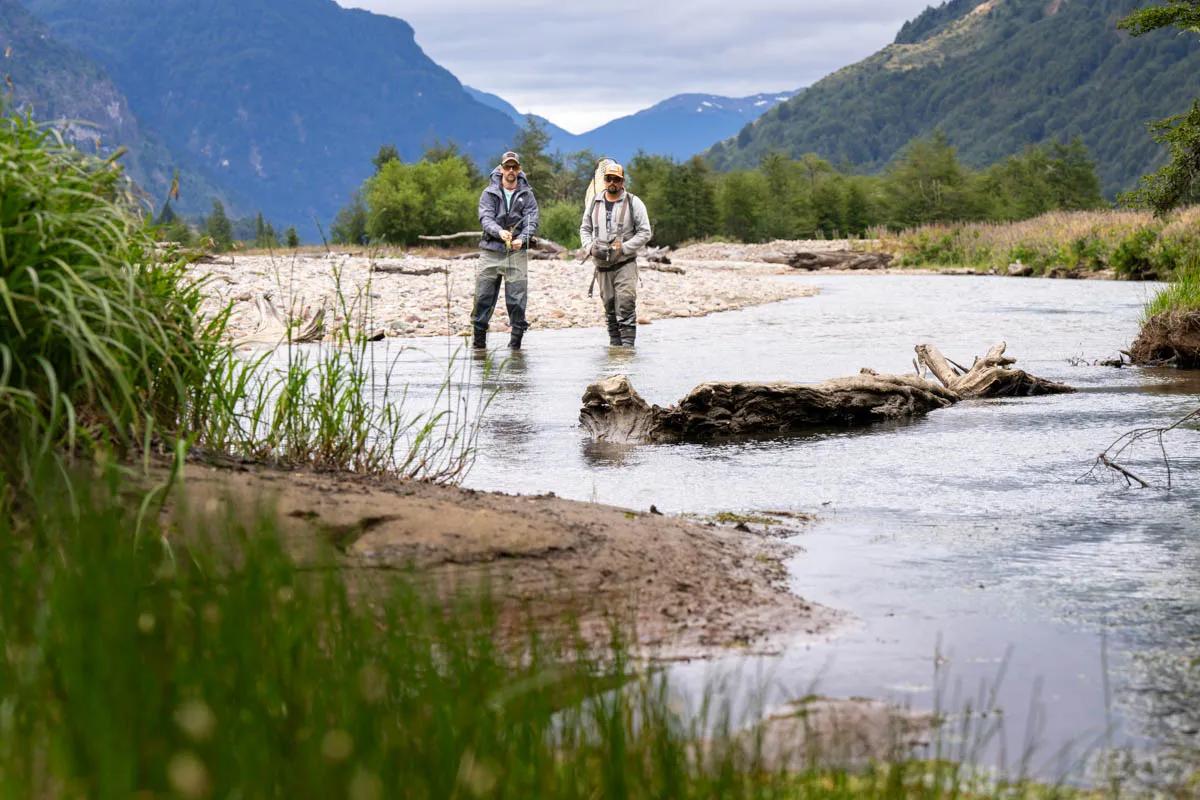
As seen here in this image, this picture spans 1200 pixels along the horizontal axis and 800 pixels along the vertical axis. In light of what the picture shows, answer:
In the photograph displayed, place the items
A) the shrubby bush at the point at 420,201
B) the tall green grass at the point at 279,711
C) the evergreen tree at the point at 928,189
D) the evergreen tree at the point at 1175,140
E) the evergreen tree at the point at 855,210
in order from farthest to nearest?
the evergreen tree at the point at 855,210
the evergreen tree at the point at 928,189
the shrubby bush at the point at 420,201
the evergreen tree at the point at 1175,140
the tall green grass at the point at 279,711

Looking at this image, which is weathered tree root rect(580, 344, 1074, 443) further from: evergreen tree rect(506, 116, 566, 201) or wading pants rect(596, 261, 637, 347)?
evergreen tree rect(506, 116, 566, 201)

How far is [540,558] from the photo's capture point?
18.6 ft

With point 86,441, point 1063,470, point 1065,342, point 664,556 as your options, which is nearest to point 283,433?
point 86,441

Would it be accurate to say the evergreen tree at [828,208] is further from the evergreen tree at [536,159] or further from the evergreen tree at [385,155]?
the evergreen tree at [385,155]

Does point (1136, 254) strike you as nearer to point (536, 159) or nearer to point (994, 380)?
point (994, 380)

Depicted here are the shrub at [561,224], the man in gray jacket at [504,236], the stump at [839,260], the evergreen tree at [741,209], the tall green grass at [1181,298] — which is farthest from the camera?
the evergreen tree at [741,209]

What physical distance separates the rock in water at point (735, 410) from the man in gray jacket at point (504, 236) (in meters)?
6.67

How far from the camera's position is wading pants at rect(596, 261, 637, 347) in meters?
19.2

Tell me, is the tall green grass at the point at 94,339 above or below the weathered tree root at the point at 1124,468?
above

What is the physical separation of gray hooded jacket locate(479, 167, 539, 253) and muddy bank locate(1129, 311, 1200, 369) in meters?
7.60

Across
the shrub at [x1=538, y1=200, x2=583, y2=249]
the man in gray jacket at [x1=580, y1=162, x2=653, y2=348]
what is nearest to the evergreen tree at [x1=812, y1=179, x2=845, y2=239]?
the shrub at [x1=538, y1=200, x2=583, y2=249]

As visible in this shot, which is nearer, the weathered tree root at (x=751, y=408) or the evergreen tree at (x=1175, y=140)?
the weathered tree root at (x=751, y=408)

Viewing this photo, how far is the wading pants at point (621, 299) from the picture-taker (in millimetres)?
19156

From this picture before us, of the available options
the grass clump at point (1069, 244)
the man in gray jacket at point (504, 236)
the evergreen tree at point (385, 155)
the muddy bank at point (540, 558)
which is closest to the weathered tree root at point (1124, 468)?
the muddy bank at point (540, 558)
